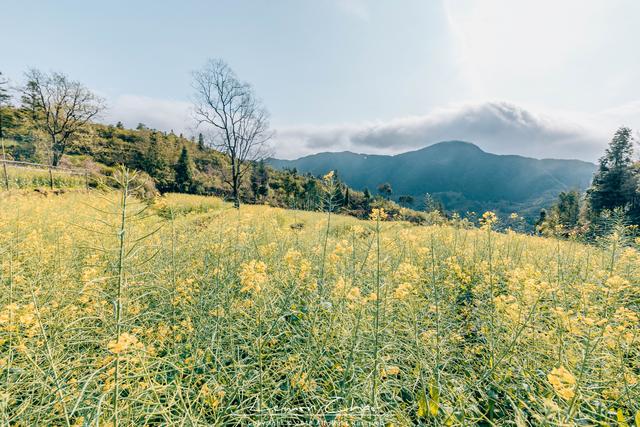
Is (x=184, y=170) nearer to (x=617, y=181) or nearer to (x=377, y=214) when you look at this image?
(x=377, y=214)

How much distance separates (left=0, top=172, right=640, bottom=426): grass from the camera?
1.60 m

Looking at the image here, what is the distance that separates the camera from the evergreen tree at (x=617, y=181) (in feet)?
81.9

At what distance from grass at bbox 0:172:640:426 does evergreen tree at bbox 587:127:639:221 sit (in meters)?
29.9

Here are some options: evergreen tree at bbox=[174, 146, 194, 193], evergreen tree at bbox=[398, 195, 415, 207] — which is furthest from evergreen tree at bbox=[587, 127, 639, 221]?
evergreen tree at bbox=[174, 146, 194, 193]

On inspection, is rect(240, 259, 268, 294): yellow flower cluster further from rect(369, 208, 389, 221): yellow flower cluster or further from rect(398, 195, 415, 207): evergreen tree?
rect(398, 195, 415, 207): evergreen tree

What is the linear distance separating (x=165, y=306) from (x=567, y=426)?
3443 millimetres

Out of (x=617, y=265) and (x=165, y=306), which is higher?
(x=617, y=265)

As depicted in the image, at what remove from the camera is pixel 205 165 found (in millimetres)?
59438

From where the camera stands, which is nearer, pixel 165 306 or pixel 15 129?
pixel 165 306

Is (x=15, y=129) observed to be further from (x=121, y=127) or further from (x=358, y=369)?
(x=358, y=369)

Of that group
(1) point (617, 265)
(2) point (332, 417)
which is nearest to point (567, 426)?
(2) point (332, 417)

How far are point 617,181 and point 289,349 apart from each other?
130ft

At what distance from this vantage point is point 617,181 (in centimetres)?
2709

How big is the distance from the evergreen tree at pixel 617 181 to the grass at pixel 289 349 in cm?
2989
